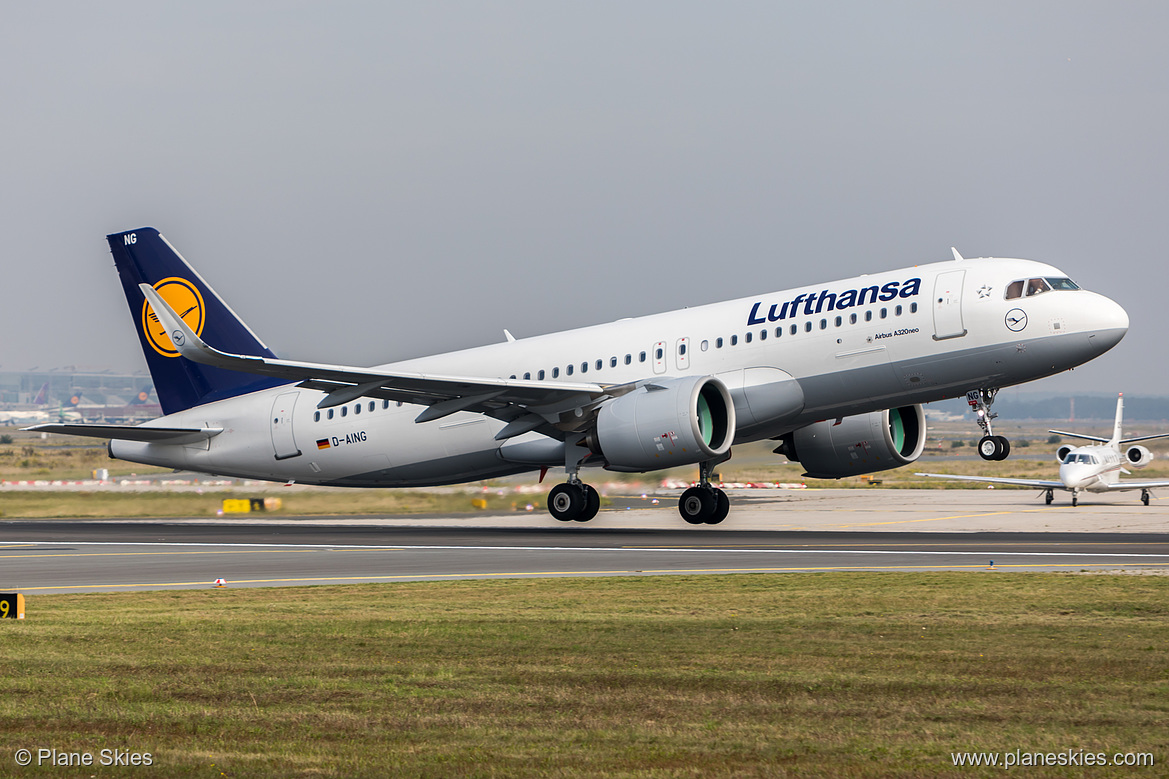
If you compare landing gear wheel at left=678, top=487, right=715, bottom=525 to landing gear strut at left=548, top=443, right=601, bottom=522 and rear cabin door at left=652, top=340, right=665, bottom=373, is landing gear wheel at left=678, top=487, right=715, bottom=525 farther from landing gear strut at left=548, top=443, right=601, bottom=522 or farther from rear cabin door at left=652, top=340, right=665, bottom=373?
rear cabin door at left=652, top=340, right=665, bottom=373

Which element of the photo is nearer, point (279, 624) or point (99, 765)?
point (99, 765)

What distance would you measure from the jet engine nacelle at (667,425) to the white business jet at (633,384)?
0.05 m

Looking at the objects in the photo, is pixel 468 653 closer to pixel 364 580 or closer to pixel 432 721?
pixel 432 721

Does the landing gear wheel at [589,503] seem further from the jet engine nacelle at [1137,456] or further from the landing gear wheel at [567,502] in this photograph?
the jet engine nacelle at [1137,456]

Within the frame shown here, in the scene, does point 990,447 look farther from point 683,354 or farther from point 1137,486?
point 1137,486

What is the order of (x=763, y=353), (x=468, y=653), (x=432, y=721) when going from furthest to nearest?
(x=763, y=353) → (x=468, y=653) → (x=432, y=721)

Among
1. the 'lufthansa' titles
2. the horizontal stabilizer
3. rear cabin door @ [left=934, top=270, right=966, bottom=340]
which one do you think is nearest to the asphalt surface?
the horizontal stabilizer

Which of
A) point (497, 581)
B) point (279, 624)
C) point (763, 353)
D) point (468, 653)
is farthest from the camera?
point (763, 353)

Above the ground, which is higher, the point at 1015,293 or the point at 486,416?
the point at 1015,293

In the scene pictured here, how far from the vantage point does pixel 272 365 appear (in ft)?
92.1

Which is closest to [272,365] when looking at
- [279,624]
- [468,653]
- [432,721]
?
[279,624]

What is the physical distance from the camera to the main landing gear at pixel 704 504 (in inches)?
1268

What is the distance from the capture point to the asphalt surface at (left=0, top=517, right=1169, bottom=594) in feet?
66.4

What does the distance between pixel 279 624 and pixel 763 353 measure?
1807 cm
